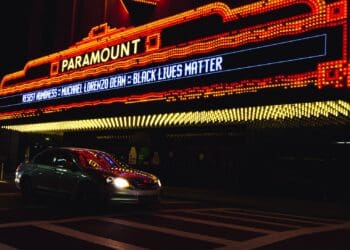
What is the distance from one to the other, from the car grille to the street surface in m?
0.60

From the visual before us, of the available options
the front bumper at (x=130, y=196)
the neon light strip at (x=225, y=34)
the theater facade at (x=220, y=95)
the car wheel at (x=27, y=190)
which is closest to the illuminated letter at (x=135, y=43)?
the theater facade at (x=220, y=95)

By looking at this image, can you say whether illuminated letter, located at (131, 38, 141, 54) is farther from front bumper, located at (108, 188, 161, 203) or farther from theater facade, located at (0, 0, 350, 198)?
front bumper, located at (108, 188, 161, 203)

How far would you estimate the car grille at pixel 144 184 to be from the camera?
39.5ft

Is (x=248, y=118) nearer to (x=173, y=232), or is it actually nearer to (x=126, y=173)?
(x=126, y=173)

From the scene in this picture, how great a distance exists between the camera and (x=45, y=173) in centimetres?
1354

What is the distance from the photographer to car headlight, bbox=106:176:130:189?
11823 mm

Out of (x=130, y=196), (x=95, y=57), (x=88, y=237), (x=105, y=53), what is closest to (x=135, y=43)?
(x=105, y=53)

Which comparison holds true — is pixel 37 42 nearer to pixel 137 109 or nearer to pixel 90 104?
pixel 90 104

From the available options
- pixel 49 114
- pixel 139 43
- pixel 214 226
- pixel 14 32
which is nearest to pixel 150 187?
pixel 214 226

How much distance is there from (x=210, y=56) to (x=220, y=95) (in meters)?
1.71

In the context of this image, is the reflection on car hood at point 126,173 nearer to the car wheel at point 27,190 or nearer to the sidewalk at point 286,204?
the car wheel at point 27,190

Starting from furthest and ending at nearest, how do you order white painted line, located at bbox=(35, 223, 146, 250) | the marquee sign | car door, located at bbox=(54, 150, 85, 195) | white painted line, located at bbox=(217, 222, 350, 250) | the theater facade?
the theater facade
the marquee sign
car door, located at bbox=(54, 150, 85, 195)
white painted line, located at bbox=(217, 222, 350, 250)
white painted line, located at bbox=(35, 223, 146, 250)

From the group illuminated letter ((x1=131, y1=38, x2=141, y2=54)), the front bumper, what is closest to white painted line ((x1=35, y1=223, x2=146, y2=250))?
the front bumper

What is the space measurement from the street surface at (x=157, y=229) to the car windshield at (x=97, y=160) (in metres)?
1.06
